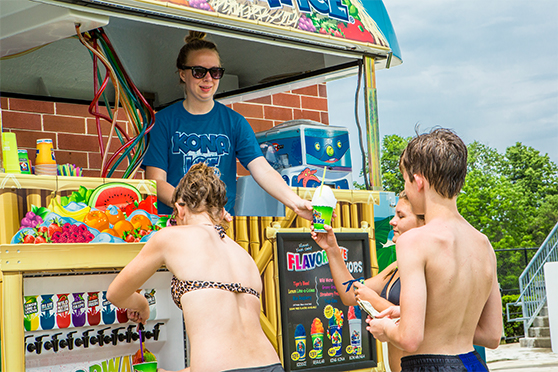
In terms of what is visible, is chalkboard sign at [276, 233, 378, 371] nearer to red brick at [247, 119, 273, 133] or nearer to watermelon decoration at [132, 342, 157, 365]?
watermelon decoration at [132, 342, 157, 365]

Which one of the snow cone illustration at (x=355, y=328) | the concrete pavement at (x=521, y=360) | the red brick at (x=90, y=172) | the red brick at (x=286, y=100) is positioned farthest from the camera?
the concrete pavement at (x=521, y=360)

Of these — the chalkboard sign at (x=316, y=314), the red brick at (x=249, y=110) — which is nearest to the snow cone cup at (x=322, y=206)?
the chalkboard sign at (x=316, y=314)

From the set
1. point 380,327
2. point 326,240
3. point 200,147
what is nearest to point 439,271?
point 380,327

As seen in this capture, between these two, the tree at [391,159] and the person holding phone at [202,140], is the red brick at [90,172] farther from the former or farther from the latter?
the tree at [391,159]

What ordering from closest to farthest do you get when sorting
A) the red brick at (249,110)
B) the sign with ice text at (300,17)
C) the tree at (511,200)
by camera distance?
the sign with ice text at (300,17)
the red brick at (249,110)
the tree at (511,200)

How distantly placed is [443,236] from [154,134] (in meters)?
1.90

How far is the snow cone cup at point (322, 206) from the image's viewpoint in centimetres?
306

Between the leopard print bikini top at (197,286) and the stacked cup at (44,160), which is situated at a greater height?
the stacked cup at (44,160)

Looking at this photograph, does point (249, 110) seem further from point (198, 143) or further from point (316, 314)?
point (316, 314)

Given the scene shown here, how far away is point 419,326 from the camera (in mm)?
2018

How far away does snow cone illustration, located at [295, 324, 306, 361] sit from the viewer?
11.5ft

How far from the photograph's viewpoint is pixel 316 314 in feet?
11.8

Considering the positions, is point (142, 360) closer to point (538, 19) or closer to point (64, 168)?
point (64, 168)

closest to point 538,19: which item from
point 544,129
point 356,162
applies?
point 544,129
